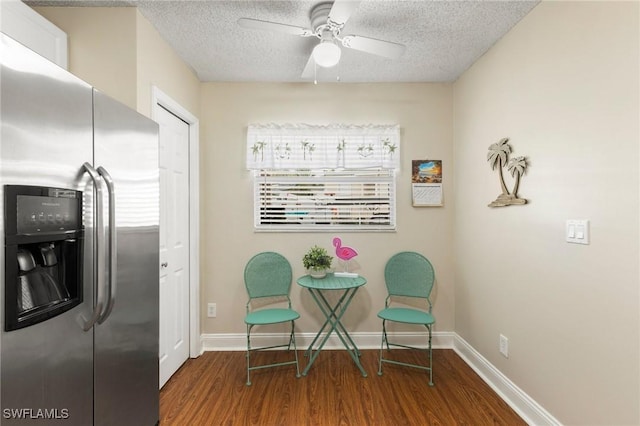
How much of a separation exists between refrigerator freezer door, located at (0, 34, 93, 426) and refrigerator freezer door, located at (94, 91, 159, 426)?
0.25 feet

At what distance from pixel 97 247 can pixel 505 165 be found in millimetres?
2427

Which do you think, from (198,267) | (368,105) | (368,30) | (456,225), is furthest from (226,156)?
Result: (456,225)

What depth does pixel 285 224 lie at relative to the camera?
9.82 feet

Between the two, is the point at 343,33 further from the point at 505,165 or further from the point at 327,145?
the point at 505,165

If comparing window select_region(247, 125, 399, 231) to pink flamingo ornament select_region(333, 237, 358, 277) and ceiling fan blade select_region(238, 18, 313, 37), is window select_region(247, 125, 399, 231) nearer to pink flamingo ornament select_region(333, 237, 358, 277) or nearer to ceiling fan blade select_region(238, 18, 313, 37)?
pink flamingo ornament select_region(333, 237, 358, 277)

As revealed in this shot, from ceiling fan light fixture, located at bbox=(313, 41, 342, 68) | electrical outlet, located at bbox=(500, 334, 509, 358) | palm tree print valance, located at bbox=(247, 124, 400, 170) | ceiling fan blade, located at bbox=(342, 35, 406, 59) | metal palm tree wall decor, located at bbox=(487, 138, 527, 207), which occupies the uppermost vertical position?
ceiling fan blade, located at bbox=(342, 35, 406, 59)

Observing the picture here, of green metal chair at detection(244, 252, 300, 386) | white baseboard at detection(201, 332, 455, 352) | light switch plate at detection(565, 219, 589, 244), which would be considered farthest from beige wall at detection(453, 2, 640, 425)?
green metal chair at detection(244, 252, 300, 386)

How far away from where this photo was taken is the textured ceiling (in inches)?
74.8

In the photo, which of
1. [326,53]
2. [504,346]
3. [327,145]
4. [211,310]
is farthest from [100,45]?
[504,346]

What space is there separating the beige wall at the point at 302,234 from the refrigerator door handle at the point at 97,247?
1.89m

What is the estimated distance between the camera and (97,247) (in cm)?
109

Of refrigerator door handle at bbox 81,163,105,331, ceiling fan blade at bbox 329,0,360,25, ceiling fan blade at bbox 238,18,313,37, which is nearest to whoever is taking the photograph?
refrigerator door handle at bbox 81,163,105,331

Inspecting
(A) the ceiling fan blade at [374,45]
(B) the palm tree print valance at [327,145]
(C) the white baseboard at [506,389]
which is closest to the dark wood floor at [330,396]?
(C) the white baseboard at [506,389]

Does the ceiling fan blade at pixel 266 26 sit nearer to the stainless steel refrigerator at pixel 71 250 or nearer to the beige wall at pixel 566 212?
the stainless steel refrigerator at pixel 71 250
